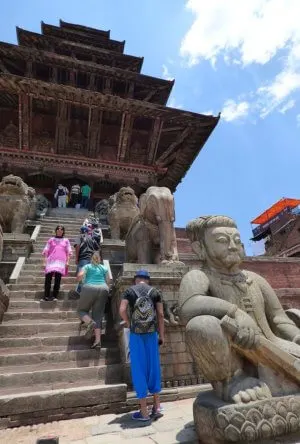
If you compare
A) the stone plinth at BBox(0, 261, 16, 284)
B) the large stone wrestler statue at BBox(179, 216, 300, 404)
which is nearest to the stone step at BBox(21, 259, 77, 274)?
the stone plinth at BBox(0, 261, 16, 284)

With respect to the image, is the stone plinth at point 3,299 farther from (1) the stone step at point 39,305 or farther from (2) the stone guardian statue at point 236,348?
(2) the stone guardian statue at point 236,348

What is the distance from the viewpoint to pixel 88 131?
1720 cm

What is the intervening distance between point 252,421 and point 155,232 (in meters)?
3.30

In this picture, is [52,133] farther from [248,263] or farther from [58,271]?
[58,271]

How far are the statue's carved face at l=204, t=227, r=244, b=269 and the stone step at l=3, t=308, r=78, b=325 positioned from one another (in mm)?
2953

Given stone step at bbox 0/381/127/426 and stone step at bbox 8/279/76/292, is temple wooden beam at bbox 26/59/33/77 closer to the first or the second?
stone step at bbox 8/279/76/292

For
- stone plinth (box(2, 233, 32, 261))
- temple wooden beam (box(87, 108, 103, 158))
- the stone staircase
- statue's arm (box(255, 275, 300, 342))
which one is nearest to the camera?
statue's arm (box(255, 275, 300, 342))

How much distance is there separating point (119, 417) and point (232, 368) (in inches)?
60.5

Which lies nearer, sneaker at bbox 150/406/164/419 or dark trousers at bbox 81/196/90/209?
sneaker at bbox 150/406/164/419

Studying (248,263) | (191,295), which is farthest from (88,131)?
(191,295)

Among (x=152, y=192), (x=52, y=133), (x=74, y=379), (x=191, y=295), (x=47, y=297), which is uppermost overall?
(x=52, y=133)

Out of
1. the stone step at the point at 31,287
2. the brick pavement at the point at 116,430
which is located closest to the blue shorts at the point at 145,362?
the brick pavement at the point at 116,430

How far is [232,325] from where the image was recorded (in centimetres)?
205

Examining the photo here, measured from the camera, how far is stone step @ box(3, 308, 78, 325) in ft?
14.7
